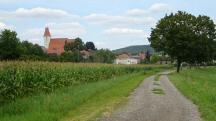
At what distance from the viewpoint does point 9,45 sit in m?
95.5

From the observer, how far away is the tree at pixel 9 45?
8247cm

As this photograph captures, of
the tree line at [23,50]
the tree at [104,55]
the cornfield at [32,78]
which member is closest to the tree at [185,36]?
the tree line at [23,50]

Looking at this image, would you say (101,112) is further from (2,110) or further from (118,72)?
(118,72)

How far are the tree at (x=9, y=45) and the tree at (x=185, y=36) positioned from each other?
2423 centimetres

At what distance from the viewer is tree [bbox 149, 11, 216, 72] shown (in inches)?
3438

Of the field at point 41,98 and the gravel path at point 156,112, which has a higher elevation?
the field at point 41,98

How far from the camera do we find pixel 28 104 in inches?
825

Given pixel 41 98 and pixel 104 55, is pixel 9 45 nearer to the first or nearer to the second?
pixel 41 98

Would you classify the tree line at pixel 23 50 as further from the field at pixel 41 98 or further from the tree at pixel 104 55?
the field at pixel 41 98

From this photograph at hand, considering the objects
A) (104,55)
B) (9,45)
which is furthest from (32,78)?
(104,55)

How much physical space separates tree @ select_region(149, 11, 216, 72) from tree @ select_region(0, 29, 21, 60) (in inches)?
954

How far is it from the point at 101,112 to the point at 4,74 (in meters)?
6.15

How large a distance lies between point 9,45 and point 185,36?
3312 cm

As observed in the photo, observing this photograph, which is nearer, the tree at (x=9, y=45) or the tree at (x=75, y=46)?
the tree at (x=9, y=45)
